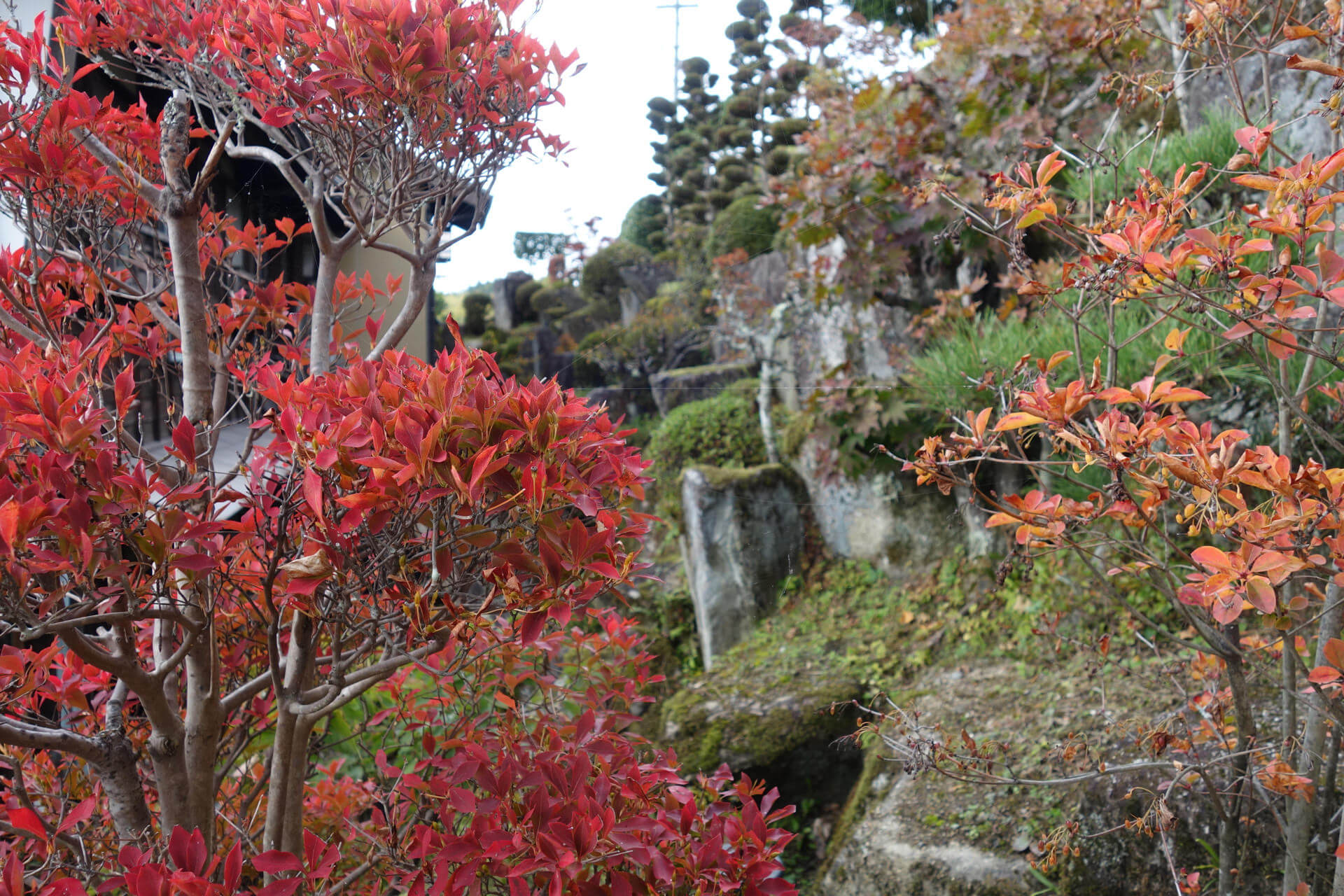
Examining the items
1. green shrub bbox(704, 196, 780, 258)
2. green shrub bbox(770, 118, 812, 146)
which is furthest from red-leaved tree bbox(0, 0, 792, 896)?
green shrub bbox(770, 118, 812, 146)

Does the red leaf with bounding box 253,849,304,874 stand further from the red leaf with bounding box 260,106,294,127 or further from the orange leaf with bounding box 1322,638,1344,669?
the orange leaf with bounding box 1322,638,1344,669

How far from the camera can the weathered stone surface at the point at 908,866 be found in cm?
217

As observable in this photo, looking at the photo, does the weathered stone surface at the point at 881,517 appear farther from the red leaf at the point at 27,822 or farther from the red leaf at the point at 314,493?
the red leaf at the point at 27,822

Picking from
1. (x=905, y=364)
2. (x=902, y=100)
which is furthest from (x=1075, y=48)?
(x=905, y=364)

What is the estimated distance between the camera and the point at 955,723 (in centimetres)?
287

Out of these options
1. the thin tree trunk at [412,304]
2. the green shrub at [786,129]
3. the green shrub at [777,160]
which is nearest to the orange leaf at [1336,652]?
the thin tree trunk at [412,304]

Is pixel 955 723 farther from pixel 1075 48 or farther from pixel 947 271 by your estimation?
pixel 1075 48

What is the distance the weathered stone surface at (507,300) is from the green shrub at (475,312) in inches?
5.4

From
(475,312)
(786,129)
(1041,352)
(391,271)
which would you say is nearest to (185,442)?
(1041,352)

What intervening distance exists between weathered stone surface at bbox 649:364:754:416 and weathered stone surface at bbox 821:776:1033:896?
3.54 metres

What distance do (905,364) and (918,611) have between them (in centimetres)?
131

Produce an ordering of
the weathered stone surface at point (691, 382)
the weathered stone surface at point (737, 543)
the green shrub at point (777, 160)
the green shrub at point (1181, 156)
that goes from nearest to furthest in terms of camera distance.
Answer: the green shrub at point (1181, 156)
the weathered stone surface at point (737, 543)
the weathered stone surface at point (691, 382)
the green shrub at point (777, 160)

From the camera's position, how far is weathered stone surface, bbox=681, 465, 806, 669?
435 cm

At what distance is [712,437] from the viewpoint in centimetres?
548
